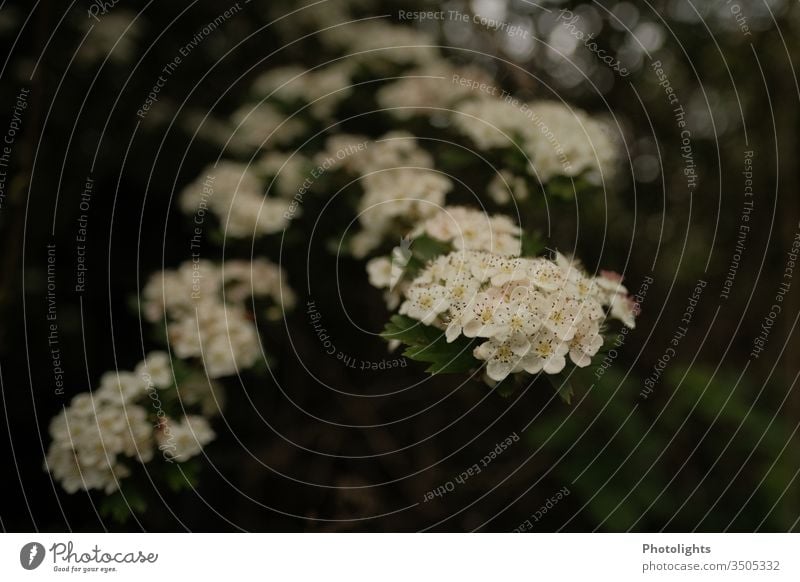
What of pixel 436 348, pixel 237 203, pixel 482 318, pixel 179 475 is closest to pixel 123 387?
pixel 179 475

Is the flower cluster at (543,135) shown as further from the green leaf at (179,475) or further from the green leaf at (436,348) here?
the green leaf at (179,475)

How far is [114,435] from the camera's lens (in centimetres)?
146

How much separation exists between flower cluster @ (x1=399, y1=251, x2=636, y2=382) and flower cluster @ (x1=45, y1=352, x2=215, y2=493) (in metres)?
0.65

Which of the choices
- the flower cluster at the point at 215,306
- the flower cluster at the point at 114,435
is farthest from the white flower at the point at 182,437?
the flower cluster at the point at 215,306

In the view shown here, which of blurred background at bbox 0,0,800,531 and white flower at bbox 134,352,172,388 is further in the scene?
blurred background at bbox 0,0,800,531

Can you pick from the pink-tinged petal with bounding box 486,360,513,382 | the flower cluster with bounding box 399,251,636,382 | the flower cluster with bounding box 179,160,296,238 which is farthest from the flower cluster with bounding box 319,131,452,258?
the pink-tinged petal with bounding box 486,360,513,382

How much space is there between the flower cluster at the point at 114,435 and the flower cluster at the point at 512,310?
65cm

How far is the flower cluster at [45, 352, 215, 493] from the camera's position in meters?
1.47

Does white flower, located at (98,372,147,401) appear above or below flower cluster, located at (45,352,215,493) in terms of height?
above

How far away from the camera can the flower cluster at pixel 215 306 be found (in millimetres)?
1671

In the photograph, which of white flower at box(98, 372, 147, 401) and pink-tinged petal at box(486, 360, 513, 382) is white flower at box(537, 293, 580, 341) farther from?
white flower at box(98, 372, 147, 401)
